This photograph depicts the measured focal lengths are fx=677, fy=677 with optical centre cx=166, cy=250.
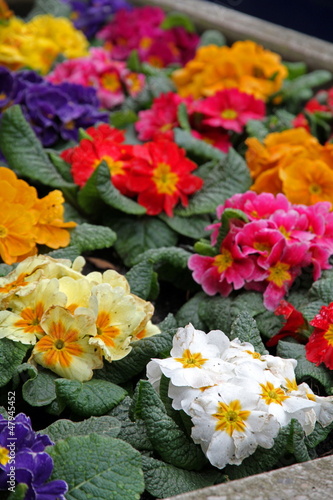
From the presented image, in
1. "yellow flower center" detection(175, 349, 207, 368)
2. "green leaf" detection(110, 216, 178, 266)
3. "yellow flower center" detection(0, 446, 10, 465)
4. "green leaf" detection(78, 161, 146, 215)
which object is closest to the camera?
"yellow flower center" detection(0, 446, 10, 465)

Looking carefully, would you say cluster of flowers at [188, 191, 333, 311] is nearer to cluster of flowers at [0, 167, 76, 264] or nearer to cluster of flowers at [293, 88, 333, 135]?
cluster of flowers at [0, 167, 76, 264]

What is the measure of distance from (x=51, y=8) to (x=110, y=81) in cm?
99

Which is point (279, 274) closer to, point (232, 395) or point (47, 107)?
point (232, 395)

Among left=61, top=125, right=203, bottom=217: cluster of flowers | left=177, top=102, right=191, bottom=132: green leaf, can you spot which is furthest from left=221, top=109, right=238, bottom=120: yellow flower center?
left=61, top=125, right=203, bottom=217: cluster of flowers

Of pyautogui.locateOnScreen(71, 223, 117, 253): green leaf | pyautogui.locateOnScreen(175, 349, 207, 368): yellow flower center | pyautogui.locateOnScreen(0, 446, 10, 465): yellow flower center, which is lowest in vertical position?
pyautogui.locateOnScreen(71, 223, 117, 253): green leaf

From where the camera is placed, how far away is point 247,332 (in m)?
1.69

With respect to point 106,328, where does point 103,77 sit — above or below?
below

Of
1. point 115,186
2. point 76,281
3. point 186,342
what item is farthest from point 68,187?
point 186,342

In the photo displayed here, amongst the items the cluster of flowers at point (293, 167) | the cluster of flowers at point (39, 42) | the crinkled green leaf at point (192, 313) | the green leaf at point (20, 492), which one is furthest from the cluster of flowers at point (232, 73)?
the green leaf at point (20, 492)

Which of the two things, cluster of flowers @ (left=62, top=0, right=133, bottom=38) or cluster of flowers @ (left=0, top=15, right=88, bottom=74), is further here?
cluster of flowers @ (left=62, top=0, right=133, bottom=38)

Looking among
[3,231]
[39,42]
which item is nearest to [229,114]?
[39,42]

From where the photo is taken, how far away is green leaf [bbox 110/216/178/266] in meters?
2.25

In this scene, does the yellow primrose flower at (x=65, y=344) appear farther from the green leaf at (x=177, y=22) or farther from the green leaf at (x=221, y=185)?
the green leaf at (x=177, y=22)

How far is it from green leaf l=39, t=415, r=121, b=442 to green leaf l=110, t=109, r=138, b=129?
1753 mm
